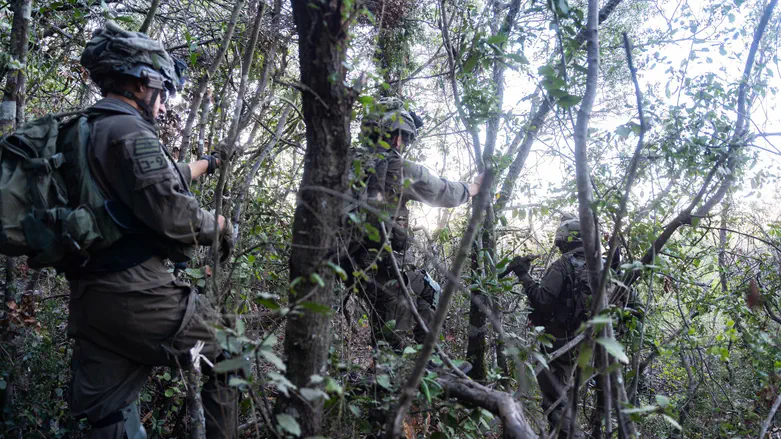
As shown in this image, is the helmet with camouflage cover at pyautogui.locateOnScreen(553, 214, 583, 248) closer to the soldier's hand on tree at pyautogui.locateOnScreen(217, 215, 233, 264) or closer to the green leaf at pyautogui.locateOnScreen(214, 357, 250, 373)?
the soldier's hand on tree at pyautogui.locateOnScreen(217, 215, 233, 264)

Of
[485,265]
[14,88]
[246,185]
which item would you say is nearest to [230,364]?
[246,185]

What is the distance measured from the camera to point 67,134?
258 cm

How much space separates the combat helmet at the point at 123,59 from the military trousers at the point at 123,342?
104 centimetres

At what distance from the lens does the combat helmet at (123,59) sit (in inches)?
107

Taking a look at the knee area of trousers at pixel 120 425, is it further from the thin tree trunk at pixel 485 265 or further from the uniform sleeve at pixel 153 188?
the thin tree trunk at pixel 485 265

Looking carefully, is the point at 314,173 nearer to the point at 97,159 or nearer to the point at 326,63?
the point at 326,63

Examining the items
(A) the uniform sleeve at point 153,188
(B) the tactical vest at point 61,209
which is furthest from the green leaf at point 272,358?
(B) the tactical vest at point 61,209

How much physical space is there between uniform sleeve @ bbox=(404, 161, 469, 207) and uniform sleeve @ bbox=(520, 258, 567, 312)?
1.21 metres

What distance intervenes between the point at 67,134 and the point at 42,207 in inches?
16.0

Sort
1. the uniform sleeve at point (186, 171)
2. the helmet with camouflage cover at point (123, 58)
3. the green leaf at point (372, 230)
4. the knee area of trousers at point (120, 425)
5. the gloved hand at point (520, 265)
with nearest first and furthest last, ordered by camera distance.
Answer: the green leaf at point (372, 230)
the knee area of trousers at point (120, 425)
the helmet with camouflage cover at point (123, 58)
the uniform sleeve at point (186, 171)
the gloved hand at point (520, 265)

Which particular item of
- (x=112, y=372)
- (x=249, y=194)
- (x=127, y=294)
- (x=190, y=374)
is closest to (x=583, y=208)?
(x=190, y=374)

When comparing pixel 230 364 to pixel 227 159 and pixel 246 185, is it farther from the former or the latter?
pixel 246 185

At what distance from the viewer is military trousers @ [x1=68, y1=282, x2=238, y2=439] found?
2518mm

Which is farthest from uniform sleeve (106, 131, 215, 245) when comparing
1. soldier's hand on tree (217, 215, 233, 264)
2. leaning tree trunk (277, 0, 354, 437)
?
leaning tree trunk (277, 0, 354, 437)
